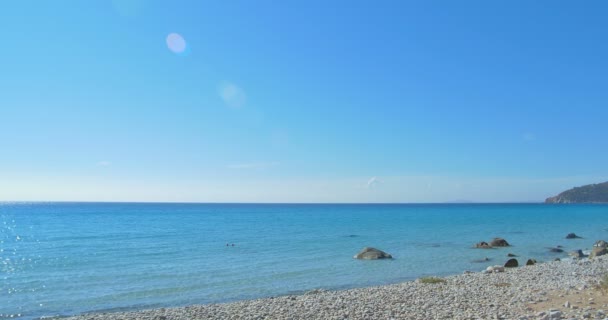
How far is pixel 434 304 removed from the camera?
58.4ft

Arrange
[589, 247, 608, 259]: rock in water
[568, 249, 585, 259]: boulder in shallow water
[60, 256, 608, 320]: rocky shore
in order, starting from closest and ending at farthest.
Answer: [60, 256, 608, 320]: rocky shore → [589, 247, 608, 259]: rock in water → [568, 249, 585, 259]: boulder in shallow water

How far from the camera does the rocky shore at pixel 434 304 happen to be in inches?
610

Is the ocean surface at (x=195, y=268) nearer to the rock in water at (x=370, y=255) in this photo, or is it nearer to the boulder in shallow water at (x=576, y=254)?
the boulder in shallow water at (x=576, y=254)

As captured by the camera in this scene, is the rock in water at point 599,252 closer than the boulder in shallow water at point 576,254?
Yes

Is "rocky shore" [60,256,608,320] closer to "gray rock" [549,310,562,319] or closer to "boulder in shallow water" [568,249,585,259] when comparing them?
"gray rock" [549,310,562,319]

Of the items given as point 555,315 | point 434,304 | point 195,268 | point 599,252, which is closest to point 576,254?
point 599,252

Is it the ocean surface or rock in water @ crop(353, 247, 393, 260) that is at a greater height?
rock in water @ crop(353, 247, 393, 260)

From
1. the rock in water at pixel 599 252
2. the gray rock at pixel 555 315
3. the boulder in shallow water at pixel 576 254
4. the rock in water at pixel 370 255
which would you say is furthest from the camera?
the boulder in shallow water at pixel 576 254

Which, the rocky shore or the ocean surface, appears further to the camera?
the ocean surface

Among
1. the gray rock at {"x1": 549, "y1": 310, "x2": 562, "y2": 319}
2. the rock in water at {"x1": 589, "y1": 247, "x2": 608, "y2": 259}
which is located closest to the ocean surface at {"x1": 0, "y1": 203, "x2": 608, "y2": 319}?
the rock in water at {"x1": 589, "y1": 247, "x2": 608, "y2": 259}

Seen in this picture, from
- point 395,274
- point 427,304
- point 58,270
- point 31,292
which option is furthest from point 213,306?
point 58,270

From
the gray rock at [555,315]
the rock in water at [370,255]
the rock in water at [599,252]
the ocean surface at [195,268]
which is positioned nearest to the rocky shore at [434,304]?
the gray rock at [555,315]

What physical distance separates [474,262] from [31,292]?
31363mm

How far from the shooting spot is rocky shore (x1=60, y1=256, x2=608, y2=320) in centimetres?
1549
